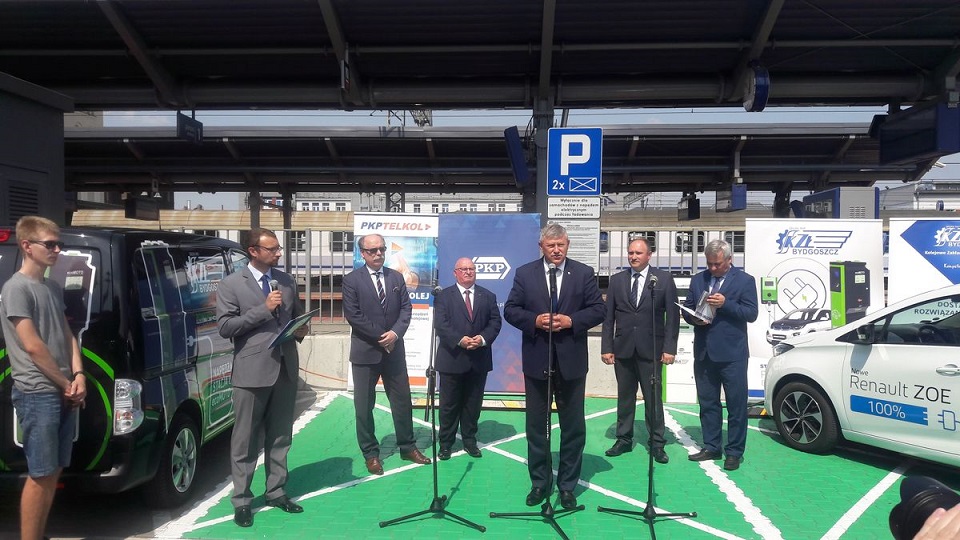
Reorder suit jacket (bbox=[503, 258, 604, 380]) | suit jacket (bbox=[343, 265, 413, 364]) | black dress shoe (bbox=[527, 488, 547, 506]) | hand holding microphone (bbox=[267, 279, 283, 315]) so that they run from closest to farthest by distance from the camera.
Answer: hand holding microphone (bbox=[267, 279, 283, 315]), suit jacket (bbox=[503, 258, 604, 380]), black dress shoe (bbox=[527, 488, 547, 506]), suit jacket (bbox=[343, 265, 413, 364])

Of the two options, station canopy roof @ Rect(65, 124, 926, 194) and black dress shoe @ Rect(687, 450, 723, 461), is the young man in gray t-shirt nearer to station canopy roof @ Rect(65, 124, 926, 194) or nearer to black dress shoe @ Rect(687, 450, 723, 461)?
black dress shoe @ Rect(687, 450, 723, 461)

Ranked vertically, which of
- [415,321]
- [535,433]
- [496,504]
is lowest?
[496,504]

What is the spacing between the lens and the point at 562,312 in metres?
4.58

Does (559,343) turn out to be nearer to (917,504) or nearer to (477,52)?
(917,504)

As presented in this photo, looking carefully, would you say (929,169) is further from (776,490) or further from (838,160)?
(776,490)

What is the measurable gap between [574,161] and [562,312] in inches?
115

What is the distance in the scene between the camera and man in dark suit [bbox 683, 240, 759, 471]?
5629 mm

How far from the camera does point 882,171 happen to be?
1279 centimetres

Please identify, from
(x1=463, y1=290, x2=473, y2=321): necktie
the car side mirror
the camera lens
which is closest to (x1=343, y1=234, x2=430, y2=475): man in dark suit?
(x1=463, y1=290, x2=473, y2=321): necktie

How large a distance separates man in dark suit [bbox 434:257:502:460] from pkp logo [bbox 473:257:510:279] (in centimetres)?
171

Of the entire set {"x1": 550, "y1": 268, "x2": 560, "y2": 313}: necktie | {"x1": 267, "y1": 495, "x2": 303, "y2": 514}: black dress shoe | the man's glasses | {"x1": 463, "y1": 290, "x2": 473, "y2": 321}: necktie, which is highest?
the man's glasses

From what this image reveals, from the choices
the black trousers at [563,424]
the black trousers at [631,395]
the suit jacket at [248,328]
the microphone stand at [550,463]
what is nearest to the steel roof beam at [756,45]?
the black trousers at [631,395]

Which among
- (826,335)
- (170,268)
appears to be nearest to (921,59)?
(826,335)

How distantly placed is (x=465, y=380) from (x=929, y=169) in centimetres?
1102
